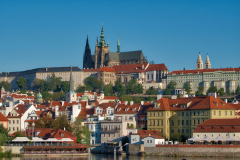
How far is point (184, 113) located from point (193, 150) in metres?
12.0

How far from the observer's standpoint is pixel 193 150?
71188mm

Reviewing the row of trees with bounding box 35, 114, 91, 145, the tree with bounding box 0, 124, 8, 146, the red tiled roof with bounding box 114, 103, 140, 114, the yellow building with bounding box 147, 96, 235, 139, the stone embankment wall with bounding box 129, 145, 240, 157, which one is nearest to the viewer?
the stone embankment wall with bounding box 129, 145, 240, 157

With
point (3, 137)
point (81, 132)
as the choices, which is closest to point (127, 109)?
point (81, 132)

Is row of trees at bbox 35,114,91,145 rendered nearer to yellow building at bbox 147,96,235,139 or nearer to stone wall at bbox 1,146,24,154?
stone wall at bbox 1,146,24,154

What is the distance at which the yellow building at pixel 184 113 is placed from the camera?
7975 centimetres

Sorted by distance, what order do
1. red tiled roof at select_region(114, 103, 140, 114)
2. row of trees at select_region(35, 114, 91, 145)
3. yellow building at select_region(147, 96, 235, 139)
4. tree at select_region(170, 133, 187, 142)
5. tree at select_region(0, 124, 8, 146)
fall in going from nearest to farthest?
tree at select_region(0, 124, 8, 146) < tree at select_region(170, 133, 187, 142) < yellow building at select_region(147, 96, 235, 139) < row of trees at select_region(35, 114, 91, 145) < red tiled roof at select_region(114, 103, 140, 114)

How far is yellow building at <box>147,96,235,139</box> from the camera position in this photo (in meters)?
79.8

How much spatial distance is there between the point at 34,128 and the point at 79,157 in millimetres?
14881

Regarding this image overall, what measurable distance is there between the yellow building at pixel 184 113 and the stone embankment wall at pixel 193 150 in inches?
334

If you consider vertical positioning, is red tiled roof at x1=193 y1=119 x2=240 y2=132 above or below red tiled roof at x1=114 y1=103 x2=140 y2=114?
below

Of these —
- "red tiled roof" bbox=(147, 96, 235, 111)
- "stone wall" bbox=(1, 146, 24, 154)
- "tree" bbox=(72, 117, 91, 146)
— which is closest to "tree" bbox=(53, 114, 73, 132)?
"tree" bbox=(72, 117, 91, 146)

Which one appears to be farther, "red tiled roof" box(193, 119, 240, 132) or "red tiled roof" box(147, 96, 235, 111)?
"red tiled roof" box(147, 96, 235, 111)

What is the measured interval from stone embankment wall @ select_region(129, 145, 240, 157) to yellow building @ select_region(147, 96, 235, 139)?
8.49 m

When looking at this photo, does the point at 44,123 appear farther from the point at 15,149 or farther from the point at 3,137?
the point at 15,149
